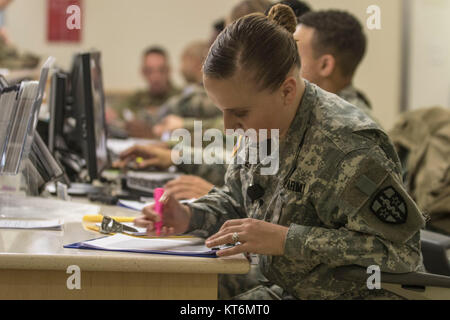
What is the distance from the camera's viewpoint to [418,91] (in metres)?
5.37

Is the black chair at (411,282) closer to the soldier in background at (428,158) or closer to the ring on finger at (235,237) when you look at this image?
the ring on finger at (235,237)

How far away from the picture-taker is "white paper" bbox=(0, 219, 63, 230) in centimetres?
131

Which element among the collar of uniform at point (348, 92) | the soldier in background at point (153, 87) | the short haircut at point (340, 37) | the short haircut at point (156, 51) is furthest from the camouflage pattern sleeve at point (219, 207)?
the short haircut at point (156, 51)

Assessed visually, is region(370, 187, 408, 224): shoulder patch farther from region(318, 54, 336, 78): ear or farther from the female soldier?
region(318, 54, 336, 78): ear

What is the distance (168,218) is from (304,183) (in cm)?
28

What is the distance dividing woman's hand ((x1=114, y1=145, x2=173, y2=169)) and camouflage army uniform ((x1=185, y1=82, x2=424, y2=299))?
37.2 inches

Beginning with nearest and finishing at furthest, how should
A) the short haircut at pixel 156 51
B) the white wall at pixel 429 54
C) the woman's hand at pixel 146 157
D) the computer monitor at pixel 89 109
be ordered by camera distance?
the computer monitor at pixel 89 109
the woman's hand at pixel 146 157
the white wall at pixel 429 54
the short haircut at pixel 156 51

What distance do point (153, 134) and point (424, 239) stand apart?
7.87 feet

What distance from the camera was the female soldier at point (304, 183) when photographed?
1106 millimetres

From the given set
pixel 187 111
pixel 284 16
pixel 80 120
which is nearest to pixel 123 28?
pixel 187 111

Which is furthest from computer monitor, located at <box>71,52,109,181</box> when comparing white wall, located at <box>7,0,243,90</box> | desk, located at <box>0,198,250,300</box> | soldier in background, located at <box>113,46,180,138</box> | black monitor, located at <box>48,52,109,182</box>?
white wall, located at <box>7,0,243,90</box>

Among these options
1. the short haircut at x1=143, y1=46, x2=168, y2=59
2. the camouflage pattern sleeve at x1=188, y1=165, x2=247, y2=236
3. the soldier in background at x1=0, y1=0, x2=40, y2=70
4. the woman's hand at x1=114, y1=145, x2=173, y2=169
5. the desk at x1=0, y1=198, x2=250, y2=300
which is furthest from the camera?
the short haircut at x1=143, y1=46, x2=168, y2=59

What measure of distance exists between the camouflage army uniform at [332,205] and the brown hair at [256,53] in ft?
0.33
